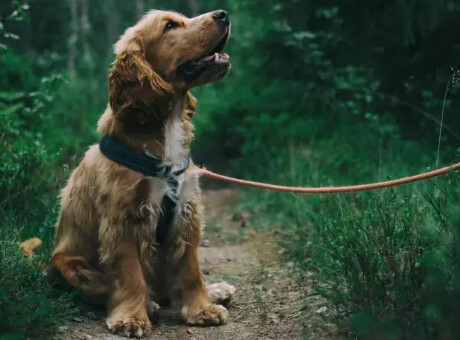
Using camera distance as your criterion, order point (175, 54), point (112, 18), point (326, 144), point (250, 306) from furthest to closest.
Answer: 1. point (112, 18)
2. point (326, 144)
3. point (250, 306)
4. point (175, 54)

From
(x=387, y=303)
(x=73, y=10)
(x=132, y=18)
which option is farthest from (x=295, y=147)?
(x=132, y=18)

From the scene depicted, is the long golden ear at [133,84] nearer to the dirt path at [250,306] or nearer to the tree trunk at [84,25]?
the dirt path at [250,306]

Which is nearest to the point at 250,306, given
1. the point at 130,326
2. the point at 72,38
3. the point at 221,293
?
the point at 221,293

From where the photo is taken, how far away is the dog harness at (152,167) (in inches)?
147

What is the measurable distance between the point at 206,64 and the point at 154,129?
1.57 ft

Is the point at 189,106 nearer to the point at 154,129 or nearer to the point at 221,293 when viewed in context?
the point at 154,129

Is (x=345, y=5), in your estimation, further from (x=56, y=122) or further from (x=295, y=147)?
(x=56, y=122)

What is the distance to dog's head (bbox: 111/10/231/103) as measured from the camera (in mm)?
3779

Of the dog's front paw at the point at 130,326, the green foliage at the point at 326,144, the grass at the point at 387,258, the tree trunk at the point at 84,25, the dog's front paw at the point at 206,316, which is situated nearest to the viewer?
the grass at the point at 387,258

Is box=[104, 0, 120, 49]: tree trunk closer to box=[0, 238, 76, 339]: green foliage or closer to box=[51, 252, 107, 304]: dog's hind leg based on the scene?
box=[51, 252, 107, 304]: dog's hind leg

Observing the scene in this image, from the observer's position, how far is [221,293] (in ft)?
13.6

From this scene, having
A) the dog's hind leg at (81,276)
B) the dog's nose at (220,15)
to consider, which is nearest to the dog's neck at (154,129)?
the dog's nose at (220,15)

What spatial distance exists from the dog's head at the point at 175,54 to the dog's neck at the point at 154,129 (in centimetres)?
13

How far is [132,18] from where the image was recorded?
2194cm
